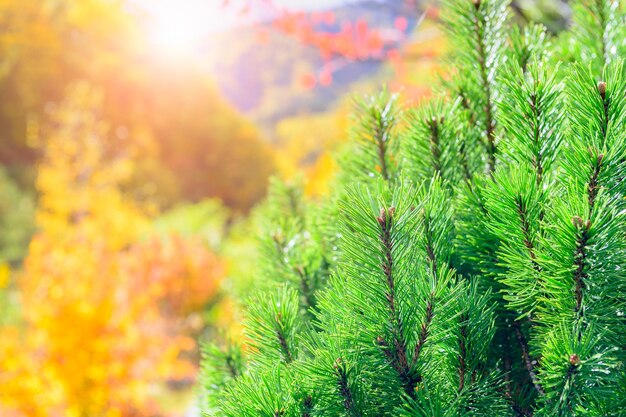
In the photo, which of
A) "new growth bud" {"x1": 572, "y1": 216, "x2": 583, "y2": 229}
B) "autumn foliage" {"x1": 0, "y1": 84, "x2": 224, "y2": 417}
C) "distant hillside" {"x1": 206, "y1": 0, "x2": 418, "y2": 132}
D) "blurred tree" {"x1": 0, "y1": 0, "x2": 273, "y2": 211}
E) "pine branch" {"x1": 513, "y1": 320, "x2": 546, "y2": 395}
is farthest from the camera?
"distant hillside" {"x1": 206, "y1": 0, "x2": 418, "y2": 132}

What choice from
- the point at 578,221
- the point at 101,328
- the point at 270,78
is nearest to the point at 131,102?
the point at 101,328

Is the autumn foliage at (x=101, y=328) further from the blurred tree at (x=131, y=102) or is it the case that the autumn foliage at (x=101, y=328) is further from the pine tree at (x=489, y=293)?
the blurred tree at (x=131, y=102)

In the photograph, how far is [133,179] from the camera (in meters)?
21.1

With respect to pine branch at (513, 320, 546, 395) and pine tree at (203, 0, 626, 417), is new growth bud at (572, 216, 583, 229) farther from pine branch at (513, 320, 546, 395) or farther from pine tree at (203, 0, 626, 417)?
pine branch at (513, 320, 546, 395)

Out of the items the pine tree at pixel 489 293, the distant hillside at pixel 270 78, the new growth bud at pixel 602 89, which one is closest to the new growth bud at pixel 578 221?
the pine tree at pixel 489 293

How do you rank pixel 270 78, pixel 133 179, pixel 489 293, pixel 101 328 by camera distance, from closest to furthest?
pixel 489 293
pixel 101 328
pixel 133 179
pixel 270 78

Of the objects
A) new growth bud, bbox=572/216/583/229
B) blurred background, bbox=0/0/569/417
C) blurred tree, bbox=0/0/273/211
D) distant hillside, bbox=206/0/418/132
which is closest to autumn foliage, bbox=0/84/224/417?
blurred background, bbox=0/0/569/417

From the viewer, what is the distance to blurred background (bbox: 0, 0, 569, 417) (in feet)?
13.8

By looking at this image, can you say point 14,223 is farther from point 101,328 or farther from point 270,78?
point 270,78

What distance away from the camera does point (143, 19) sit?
23.3m

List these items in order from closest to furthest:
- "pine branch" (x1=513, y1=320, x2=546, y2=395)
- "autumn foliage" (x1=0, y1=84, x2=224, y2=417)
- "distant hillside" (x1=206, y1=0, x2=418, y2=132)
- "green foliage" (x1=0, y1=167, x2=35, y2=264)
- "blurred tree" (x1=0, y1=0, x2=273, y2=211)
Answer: "pine branch" (x1=513, y1=320, x2=546, y2=395)
"autumn foliage" (x1=0, y1=84, x2=224, y2=417)
"green foliage" (x1=0, y1=167, x2=35, y2=264)
"blurred tree" (x1=0, y1=0, x2=273, y2=211)
"distant hillside" (x1=206, y1=0, x2=418, y2=132)

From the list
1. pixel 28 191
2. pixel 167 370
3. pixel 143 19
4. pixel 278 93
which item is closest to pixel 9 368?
pixel 167 370

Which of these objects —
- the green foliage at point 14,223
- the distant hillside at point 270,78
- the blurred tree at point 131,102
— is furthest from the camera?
the distant hillside at point 270,78

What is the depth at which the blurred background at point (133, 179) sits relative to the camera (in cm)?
419
